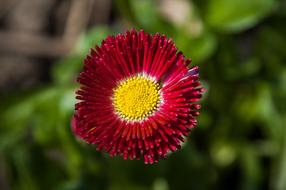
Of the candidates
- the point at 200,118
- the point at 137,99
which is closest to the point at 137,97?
the point at 137,99

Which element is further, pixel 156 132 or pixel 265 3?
pixel 265 3

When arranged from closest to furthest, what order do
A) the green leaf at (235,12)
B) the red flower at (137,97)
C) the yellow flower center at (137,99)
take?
1. the red flower at (137,97)
2. the yellow flower center at (137,99)
3. the green leaf at (235,12)

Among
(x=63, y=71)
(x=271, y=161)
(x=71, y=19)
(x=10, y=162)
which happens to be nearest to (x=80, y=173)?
(x=10, y=162)

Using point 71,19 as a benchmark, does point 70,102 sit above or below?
below

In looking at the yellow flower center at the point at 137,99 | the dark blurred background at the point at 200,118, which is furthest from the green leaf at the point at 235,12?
the yellow flower center at the point at 137,99

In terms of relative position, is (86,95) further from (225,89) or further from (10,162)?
(225,89)

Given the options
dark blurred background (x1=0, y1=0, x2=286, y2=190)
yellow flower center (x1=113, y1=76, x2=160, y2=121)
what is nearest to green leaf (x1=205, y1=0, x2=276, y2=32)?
dark blurred background (x1=0, y1=0, x2=286, y2=190)

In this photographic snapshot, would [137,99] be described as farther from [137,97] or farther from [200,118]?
[200,118]

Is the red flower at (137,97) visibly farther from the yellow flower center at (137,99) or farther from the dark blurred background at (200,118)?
the dark blurred background at (200,118)
